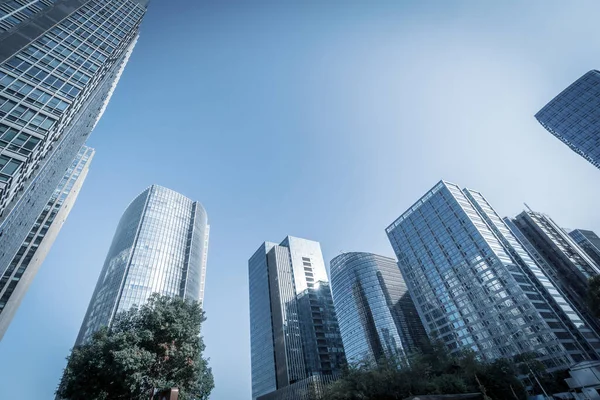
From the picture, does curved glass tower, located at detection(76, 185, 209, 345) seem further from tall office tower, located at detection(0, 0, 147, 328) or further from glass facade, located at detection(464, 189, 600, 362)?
glass facade, located at detection(464, 189, 600, 362)

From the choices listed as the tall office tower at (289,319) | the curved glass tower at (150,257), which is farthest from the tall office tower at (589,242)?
the curved glass tower at (150,257)

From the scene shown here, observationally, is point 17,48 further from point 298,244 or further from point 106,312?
point 298,244

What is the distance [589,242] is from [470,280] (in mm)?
61512

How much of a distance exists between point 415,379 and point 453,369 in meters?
12.3

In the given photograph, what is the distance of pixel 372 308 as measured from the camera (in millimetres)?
101438

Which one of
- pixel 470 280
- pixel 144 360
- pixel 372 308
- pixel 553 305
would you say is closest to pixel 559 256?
pixel 553 305

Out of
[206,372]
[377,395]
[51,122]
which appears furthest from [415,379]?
[51,122]

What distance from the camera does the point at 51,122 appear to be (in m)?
28.9

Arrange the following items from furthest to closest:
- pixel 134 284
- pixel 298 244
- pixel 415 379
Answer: pixel 298 244
pixel 134 284
pixel 415 379

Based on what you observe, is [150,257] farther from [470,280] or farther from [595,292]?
[595,292]

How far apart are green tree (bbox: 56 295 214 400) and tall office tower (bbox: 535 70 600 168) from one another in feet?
381

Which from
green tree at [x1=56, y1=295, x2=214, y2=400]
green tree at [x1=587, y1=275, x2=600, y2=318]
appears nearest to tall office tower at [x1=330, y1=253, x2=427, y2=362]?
green tree at [x1=587, y1=275, x2=600, y2=318]

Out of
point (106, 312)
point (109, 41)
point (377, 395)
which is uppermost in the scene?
point (109, 41)

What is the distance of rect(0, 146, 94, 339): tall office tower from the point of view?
56.1 metres
